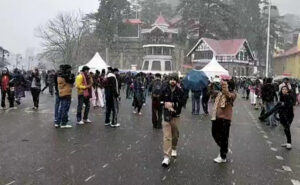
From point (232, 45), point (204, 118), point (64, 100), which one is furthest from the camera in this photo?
point (232, 45)

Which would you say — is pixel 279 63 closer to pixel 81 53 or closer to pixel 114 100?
pixel 81 53

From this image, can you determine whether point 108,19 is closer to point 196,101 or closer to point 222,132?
point 196,101

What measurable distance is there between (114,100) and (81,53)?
6860 centimetres

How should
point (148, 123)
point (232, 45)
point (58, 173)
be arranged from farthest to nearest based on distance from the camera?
point (232, 45), point (148, 123), point (58, 173)

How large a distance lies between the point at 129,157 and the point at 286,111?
4744mm

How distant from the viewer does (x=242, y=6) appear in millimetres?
95188

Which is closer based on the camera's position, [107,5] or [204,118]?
[204,118]

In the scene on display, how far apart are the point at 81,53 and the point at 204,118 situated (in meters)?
64.6

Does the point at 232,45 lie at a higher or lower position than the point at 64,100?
higher

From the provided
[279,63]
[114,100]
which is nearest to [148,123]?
[114,100]

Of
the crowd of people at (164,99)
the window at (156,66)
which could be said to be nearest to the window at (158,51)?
the window at (156,66)

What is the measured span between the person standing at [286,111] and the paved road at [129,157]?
0.49 metres

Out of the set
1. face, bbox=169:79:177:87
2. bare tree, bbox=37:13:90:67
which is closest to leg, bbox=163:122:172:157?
face, bbox=169:79:177:87

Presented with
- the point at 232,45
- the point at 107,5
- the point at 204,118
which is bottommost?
the point at 204,118
